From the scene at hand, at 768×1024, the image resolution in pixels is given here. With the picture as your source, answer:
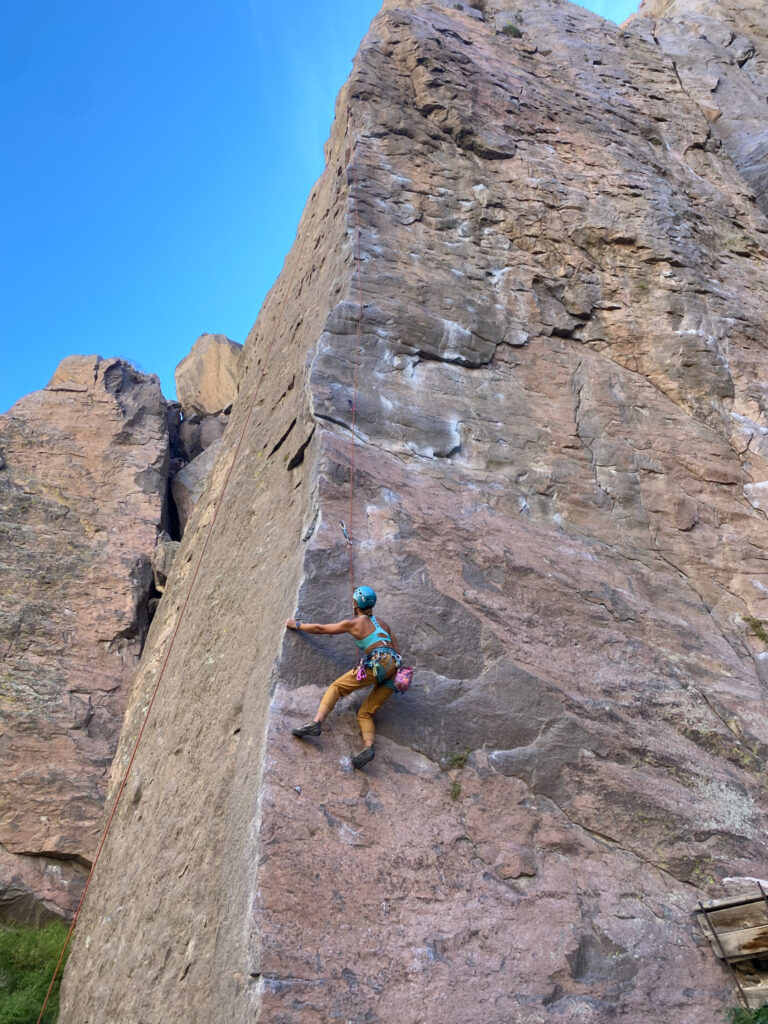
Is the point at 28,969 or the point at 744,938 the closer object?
the point at 744,938

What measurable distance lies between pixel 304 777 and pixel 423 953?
3.94ft

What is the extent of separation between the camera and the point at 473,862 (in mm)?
5172

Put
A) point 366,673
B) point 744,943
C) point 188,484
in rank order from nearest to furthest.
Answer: point 744,943 → point 366,673 → point 188,484

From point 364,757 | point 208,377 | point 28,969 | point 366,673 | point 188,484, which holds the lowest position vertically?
point 28,969

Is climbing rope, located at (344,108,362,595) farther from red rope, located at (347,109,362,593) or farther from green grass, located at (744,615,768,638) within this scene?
green grass, located at (744,615,768,638)

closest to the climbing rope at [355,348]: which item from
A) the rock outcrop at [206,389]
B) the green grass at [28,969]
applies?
the green grass at [28,969]

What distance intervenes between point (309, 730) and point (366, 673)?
0.52 meters

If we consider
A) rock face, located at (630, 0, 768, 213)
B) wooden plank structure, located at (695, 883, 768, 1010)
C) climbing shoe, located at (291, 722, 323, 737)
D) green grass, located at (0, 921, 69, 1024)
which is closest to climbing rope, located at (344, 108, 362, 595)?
climbing shoe, located at (291, 722, 323, 737)

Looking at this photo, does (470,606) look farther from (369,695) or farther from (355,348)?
(355,348)

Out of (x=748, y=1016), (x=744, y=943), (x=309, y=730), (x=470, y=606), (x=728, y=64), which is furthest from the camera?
(x=728, y=64)

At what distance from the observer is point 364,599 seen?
5.69 m

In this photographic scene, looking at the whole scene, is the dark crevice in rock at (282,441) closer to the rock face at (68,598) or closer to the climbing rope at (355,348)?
the climbing rope at (355,348)

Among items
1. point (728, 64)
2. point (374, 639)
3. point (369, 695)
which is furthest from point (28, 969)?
point (728, 64)

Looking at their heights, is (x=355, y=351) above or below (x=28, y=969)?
above
